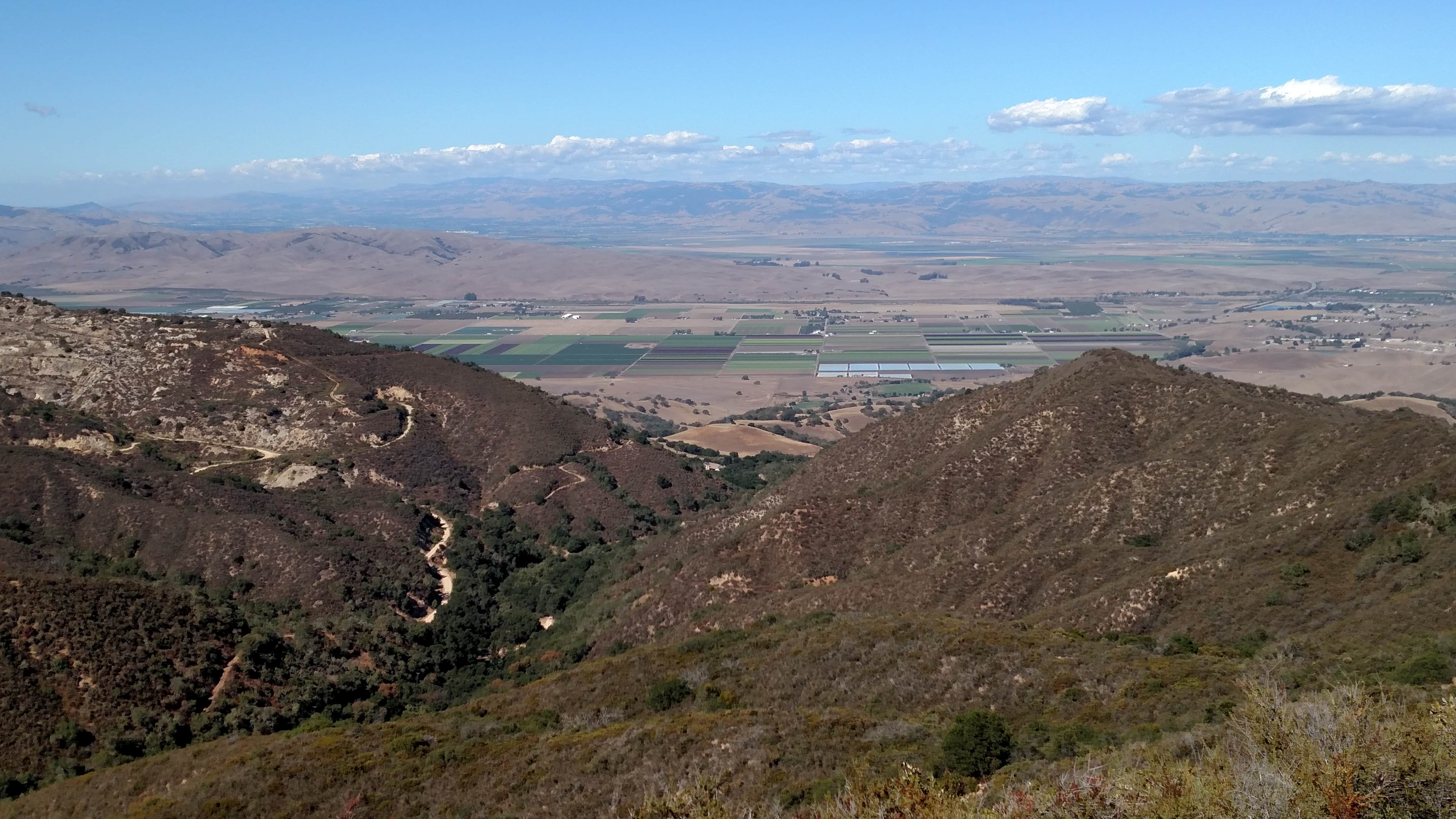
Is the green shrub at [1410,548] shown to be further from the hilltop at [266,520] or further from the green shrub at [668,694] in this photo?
the hilltop at [266,520]

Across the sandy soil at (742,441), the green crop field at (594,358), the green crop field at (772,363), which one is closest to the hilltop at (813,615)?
the sandy soil at (742,441)

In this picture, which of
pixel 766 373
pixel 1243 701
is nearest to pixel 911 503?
pixel 1243 701

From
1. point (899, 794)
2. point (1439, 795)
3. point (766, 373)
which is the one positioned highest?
point (1439, 795)

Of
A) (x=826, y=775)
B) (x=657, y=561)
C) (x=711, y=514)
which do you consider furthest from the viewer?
(x=711, y=514)

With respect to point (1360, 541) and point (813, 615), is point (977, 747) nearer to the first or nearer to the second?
point (813, 615)

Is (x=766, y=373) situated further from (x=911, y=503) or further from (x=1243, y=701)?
(x=1243, y=701)

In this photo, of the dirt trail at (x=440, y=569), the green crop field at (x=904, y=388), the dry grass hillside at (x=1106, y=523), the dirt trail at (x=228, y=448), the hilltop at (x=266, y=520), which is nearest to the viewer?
the dry grass hillside at (x=1106, y=523)
